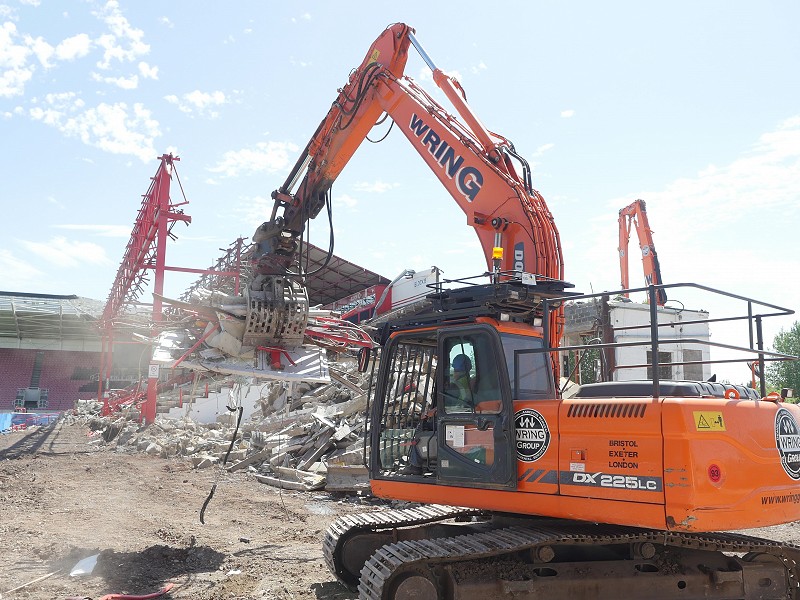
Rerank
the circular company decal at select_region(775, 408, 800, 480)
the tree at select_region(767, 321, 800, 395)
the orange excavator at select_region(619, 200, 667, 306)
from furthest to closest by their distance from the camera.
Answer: the tree at select_region(767, 321, 800, 395), the orange excavator at select_region(619, 200, 667, 306), the circular company decal at select_region(775, 408, 800, 480)

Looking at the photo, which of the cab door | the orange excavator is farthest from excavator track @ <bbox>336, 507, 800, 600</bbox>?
the orange excavator

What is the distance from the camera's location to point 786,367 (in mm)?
41312

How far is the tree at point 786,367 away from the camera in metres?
40.3

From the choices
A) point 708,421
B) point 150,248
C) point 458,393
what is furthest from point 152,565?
point 150,248

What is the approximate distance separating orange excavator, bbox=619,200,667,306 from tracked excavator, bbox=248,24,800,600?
13335mm

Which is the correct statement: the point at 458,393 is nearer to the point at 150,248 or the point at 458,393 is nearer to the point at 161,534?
the point at 161,534

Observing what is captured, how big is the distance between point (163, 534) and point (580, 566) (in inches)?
230

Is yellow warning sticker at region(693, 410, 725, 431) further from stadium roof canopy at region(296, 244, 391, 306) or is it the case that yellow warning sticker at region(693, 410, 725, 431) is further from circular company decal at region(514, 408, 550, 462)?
stadium roof canopy at region(296, 244, 391, 306)

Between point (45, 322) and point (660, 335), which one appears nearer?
point (660, 335)

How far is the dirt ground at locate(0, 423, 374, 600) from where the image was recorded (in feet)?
21.1

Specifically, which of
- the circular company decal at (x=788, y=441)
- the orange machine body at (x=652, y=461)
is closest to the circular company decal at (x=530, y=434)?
the orange machine body at (x=652, y=461)

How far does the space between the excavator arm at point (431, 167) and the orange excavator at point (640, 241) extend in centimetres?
1208

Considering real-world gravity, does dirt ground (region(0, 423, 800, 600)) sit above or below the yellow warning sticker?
below

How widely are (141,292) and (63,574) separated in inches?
1009
